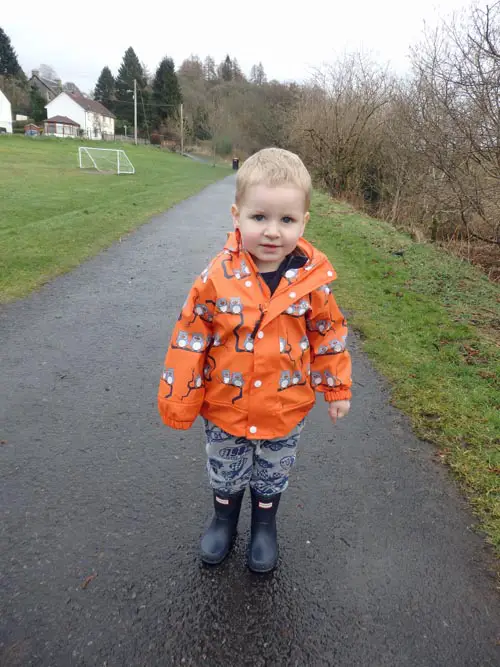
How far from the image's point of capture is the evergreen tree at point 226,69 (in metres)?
82.0

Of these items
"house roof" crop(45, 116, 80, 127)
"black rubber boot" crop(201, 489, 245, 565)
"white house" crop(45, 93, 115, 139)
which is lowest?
"black rubber boot" crop(201, 489, 245, 565)

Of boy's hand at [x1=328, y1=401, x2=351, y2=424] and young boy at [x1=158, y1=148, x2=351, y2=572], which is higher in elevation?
young boy at [x1=158, y1=148, x2=351, y2=572]

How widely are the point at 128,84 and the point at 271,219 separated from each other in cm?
8339

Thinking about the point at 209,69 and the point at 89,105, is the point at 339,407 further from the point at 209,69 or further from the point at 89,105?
the point at 209,69

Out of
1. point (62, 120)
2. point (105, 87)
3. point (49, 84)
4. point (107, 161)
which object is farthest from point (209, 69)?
point (107, 161)

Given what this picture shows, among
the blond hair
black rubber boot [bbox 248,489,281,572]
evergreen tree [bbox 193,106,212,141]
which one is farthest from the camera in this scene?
A: evergreen tree [bbox 193,106,212,141]

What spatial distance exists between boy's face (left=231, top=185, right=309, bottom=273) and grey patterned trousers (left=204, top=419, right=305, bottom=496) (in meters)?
0.82

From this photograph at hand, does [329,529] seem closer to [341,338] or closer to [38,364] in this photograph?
[341,338]

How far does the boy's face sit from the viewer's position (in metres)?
1.70

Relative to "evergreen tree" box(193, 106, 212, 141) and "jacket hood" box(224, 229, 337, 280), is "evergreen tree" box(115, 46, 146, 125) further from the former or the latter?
"jacket hood" box(224, 229, 337, 280)

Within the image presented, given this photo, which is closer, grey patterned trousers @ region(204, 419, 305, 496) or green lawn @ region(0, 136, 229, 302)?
A: grey patterned trousers @ region(204, 419, 305, 496)

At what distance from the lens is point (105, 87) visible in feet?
254

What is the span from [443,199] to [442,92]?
216 cm

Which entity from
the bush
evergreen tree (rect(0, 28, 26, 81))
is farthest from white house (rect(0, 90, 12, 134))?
the bush
